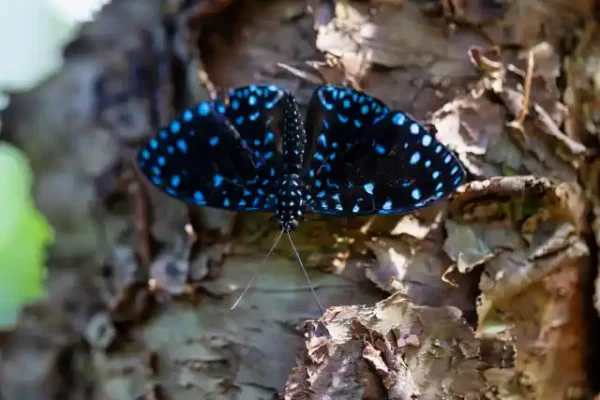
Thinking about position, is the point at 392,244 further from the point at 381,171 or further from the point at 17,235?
the point at 17,235

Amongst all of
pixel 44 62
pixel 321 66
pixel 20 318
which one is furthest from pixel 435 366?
pixel 44 62

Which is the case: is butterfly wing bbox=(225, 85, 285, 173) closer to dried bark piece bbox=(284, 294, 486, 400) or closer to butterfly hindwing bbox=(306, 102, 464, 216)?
butterfly hindwing bbox=(306, 102, 464, 216)

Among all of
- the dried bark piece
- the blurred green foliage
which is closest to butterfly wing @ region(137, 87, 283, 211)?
the dried bark piece

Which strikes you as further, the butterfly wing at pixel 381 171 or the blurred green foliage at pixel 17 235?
the blurred green foliage at pixel 17 235

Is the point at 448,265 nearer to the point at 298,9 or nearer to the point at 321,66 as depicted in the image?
the point at 321,66

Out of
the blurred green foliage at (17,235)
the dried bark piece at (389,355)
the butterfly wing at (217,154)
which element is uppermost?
the butterfly wing at (217,154)

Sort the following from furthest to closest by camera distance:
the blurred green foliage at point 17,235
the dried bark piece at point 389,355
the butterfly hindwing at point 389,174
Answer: the blurred green foliage at point 17,235 → the butterfly hindwing at point 389,174 → the dried bark piece at point 389,355

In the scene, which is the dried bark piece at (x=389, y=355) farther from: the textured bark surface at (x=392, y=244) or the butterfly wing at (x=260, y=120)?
the butterfly wing at (x=260, y=120)

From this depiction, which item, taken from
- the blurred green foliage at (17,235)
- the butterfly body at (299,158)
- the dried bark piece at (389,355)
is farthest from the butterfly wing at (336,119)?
the blurred green foliage at (17,235)

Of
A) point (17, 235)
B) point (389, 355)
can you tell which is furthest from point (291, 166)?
point (17, 235)
